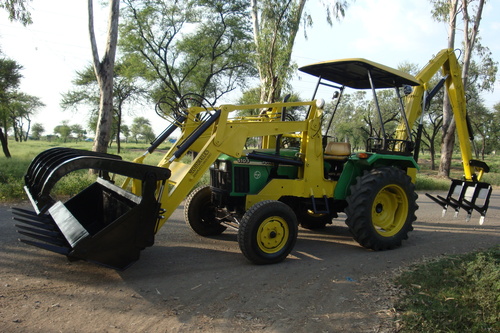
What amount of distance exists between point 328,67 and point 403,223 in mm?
2956

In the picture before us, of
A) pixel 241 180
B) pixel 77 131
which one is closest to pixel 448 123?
pixel 241 180

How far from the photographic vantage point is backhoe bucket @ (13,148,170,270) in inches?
149

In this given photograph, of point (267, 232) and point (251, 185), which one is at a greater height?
point (251, 185)

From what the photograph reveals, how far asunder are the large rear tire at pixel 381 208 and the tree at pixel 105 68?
9239 mm

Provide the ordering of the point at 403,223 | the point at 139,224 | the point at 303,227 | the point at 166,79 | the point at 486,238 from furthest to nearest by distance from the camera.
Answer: the point at 166,79 → the point at 303,227 → the point at 486,238 → the point at 403,223 → the point at 139,224

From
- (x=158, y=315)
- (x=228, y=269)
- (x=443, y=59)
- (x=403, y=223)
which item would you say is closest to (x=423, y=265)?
(x=403, y=223)

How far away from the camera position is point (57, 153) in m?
4.73

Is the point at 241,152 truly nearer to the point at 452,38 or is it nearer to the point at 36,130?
the point at 452,38

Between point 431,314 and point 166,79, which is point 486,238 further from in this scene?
point 166,79

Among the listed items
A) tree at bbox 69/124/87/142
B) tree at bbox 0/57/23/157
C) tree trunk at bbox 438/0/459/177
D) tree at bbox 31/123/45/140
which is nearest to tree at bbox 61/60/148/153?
tree at bbox 0/57/23/157

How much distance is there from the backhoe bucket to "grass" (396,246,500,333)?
2.79m

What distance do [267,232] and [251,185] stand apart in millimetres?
926

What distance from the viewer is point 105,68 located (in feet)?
40.3

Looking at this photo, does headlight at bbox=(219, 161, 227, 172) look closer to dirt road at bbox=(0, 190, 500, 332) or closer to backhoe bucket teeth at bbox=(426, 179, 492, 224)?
dirt road at bbox=(0, 190, 500, 332)
